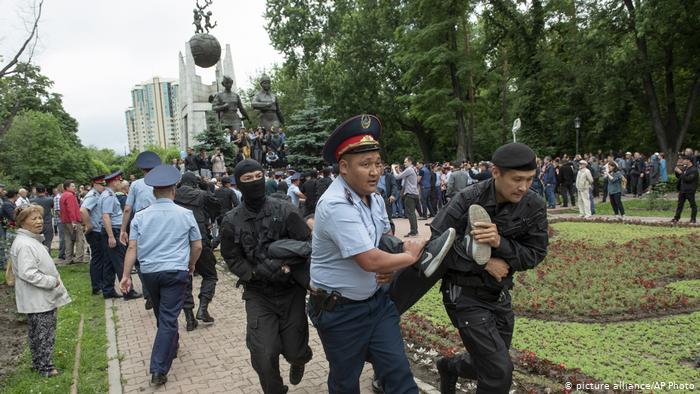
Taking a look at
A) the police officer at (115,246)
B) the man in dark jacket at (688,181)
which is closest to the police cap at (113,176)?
the police officer at (115,246)

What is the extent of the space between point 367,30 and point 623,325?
3422cm

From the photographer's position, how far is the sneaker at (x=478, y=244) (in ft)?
10.4

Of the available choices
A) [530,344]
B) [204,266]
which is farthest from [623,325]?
[204,266]

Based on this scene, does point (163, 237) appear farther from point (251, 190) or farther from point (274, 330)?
point (274, 330)

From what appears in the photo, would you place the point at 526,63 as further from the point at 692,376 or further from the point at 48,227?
the point at 692,376

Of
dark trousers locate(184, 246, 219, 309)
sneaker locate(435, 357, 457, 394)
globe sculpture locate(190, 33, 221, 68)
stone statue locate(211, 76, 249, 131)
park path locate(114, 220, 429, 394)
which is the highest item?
globe sculpture locate(190, 33, 221, 68)

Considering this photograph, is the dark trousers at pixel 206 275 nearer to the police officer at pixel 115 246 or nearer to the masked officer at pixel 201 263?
the masked officer at pixel 201 263

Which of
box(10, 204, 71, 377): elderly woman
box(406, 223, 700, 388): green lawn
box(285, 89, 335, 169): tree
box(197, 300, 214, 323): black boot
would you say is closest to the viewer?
box(406, 223, 700, 388): green lawn

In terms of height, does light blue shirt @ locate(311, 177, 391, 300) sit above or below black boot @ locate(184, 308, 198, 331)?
above

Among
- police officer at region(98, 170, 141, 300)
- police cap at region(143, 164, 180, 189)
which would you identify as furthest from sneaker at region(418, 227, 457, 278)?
police officer at region(98, 170, 141, 300)

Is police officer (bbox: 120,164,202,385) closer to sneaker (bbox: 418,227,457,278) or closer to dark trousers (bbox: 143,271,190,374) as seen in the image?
dark trousers (bbox: 143,271,190,374)

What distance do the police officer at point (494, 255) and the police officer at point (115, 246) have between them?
7.36m

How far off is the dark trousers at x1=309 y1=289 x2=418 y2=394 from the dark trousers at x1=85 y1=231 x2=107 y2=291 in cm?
759

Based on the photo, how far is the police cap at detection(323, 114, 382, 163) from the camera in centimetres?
321
